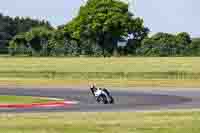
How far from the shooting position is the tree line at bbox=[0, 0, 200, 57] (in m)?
106

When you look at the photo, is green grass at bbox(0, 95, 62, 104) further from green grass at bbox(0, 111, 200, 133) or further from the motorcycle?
green grass at bbox(0, 111, 200, 133)

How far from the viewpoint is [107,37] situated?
115m

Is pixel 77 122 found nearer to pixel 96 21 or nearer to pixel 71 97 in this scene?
pixel 71 97

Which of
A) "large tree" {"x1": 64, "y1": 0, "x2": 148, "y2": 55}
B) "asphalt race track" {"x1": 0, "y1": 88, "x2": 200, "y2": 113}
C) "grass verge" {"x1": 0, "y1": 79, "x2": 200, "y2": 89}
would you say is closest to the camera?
"asphalt race track" {"x1": 0, "y1": 88, "x2": 200, "y2": 113}

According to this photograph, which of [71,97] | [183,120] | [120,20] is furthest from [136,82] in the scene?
[120,20]

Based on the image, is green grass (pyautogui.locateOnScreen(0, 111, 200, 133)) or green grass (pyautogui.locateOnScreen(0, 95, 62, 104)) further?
green grass (pyautogui.locateOnScreen(0, 95, 62, 104))

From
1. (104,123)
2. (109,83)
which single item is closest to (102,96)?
(104,123)

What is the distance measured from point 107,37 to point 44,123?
9605cm

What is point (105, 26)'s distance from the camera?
374 feet

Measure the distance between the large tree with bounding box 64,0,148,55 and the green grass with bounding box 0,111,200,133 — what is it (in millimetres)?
87410

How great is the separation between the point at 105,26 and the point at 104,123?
95715mm

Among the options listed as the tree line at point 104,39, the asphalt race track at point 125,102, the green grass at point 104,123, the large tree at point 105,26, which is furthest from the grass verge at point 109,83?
the large tree at point 105,26

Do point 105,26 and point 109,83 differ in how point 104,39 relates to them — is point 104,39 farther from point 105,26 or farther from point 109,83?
point 109,83

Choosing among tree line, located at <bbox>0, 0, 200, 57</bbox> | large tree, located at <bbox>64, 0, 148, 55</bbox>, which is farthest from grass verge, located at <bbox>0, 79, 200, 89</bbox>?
large tree, located at <bbox>64, 0, 148, 55</bbox>
